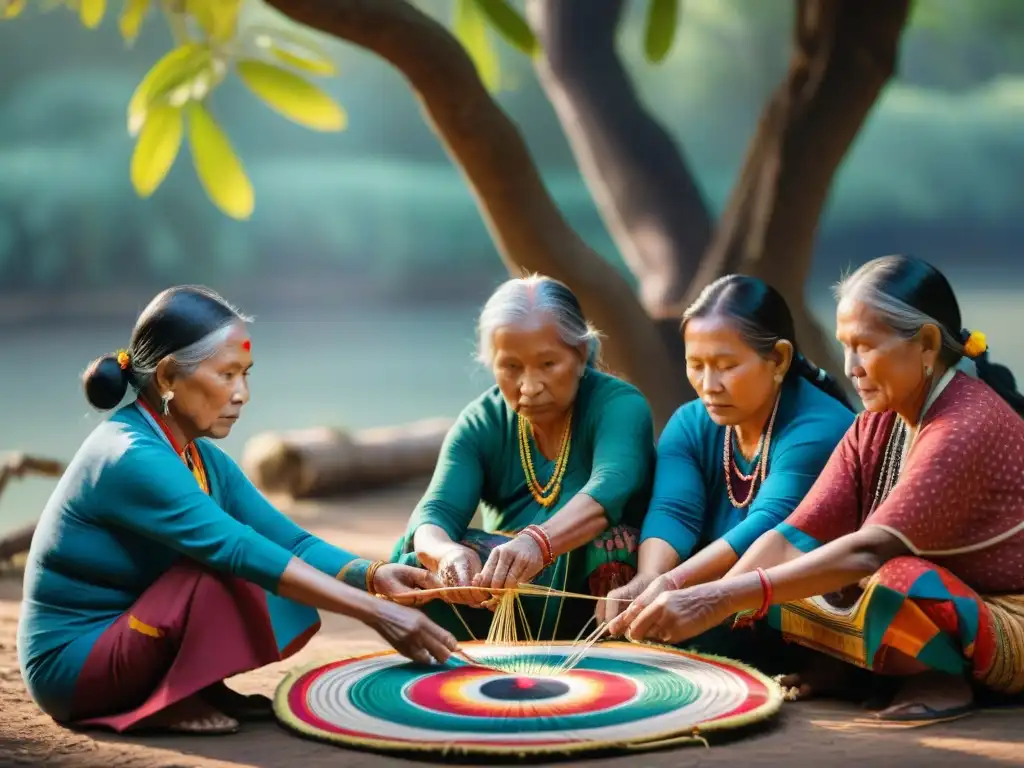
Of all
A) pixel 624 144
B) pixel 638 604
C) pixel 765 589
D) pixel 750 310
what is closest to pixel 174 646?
pixel 638 604

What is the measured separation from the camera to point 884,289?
3.21 metres

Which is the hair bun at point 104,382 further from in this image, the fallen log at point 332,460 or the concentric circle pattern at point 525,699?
the fallen log at point 332,460

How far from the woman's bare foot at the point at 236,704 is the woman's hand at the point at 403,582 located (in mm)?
399

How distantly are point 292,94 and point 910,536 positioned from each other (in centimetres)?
293

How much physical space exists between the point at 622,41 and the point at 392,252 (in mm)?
3247

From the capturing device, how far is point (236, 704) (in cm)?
330

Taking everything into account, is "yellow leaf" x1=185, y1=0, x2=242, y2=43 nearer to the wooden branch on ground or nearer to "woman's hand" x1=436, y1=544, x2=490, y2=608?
the wooden branch on ground

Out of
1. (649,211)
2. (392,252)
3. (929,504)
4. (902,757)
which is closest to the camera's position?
(902,757)

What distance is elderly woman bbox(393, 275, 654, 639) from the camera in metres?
3.69

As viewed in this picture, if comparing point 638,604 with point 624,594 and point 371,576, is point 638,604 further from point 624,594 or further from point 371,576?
point 371,576

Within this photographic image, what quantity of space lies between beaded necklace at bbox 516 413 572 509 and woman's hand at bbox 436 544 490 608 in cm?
39

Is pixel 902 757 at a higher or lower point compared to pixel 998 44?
lower

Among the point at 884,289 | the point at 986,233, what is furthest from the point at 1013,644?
the point at 986,233

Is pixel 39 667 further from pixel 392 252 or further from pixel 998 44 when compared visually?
pixel 998 44
